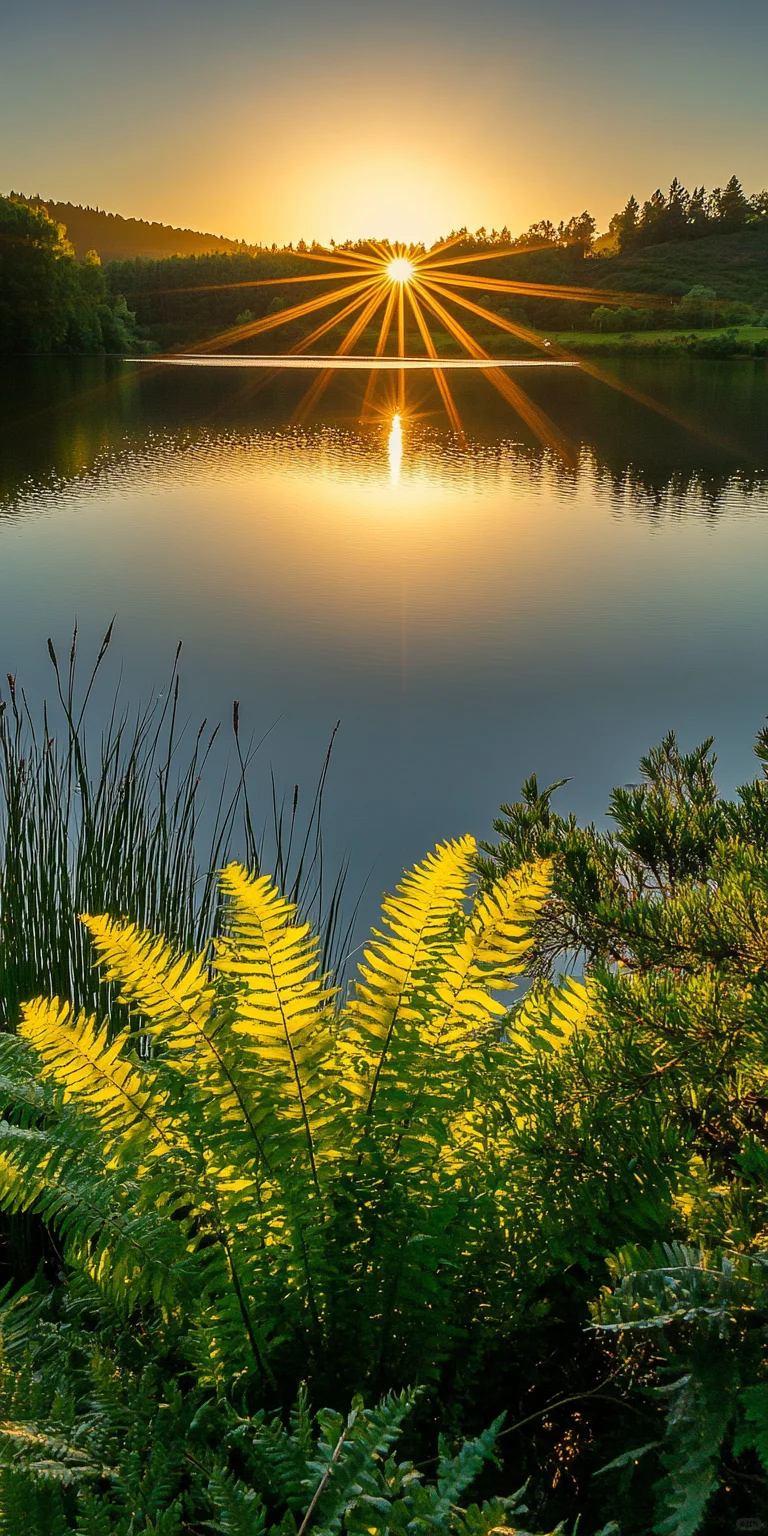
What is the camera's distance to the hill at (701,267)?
1300cm

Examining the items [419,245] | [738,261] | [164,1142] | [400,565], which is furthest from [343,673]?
[738,261]

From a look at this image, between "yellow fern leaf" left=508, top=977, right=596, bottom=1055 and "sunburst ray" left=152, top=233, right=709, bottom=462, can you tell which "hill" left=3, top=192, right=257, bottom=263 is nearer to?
"sunburst ray" left=152, top=233, right=709, bottom=462

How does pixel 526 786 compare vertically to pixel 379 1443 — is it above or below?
above

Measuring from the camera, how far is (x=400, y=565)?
649 cm

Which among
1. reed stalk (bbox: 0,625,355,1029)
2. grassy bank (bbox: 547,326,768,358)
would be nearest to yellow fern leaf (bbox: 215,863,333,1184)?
reed stalk (bbox: 0,625,355,1029)

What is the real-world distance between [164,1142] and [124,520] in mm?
7506

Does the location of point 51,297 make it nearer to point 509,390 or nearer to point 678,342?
point 509,390

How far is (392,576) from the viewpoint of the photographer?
20.6ft

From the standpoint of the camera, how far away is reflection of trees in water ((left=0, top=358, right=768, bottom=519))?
29.5 ft

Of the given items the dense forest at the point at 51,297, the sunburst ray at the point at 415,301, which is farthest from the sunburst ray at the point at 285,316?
the dense forest at the point at 51,297

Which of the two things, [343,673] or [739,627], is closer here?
[343,673]

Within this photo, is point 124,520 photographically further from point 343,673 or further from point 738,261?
point 738,261

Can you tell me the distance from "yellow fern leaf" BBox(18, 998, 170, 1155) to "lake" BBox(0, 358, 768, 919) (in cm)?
196

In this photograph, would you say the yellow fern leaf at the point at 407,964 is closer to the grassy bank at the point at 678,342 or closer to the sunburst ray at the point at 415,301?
the sunburst ray at the point at 415,301
